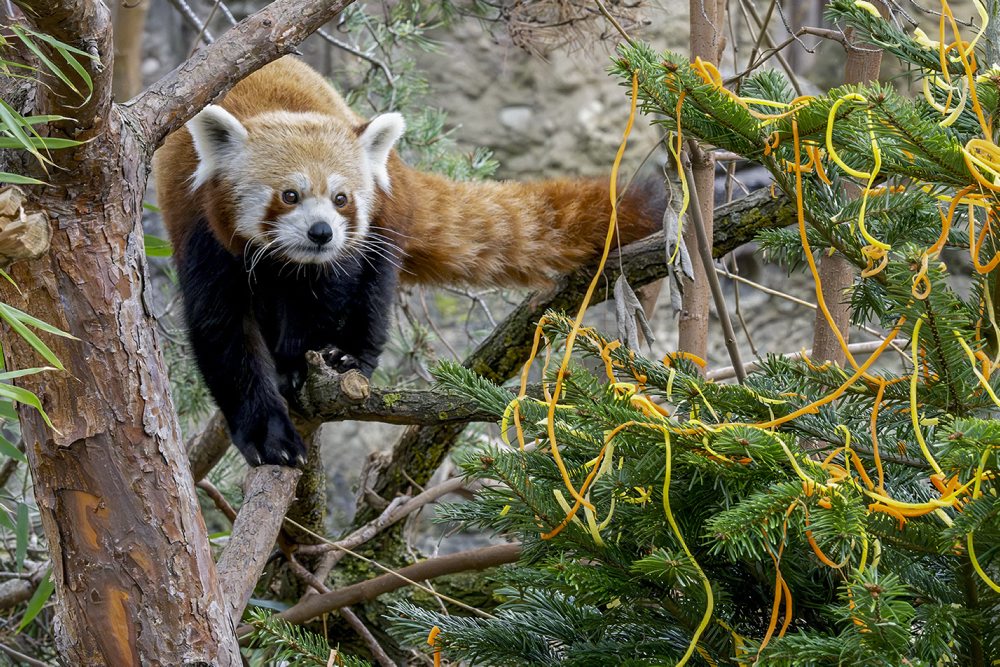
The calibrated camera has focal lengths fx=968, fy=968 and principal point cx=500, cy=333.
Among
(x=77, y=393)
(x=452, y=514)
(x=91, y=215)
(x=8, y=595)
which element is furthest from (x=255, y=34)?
(x=8, y=595)

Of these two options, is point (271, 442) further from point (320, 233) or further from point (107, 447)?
point (107, 447)

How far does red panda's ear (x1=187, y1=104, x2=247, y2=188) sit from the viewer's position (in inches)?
110

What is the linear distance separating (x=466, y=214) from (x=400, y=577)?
1.22 meters

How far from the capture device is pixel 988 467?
1057mm

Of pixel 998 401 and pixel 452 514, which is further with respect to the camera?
pixel 452 514

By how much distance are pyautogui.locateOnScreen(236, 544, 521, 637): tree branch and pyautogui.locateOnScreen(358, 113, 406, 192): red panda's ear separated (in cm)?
118

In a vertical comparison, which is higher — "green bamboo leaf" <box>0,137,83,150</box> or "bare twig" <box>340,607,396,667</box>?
"green bamboo leaf" <box>0,137,83,150</box>

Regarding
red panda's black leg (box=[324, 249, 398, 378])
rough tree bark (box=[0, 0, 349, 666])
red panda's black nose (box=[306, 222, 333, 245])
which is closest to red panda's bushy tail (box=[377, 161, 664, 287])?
red panda's black leg (box=[324, 249, 398, 378])

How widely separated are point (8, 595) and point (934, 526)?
2.70 metres

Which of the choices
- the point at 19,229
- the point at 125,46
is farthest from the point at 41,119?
the point at 125,46

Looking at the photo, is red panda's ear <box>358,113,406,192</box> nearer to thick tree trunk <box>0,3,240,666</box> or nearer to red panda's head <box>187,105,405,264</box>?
red panda's head <box>187,105,405,264</box>

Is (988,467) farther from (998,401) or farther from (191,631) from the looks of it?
(191,631)

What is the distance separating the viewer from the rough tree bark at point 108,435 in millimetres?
1455

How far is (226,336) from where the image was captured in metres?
2.79
